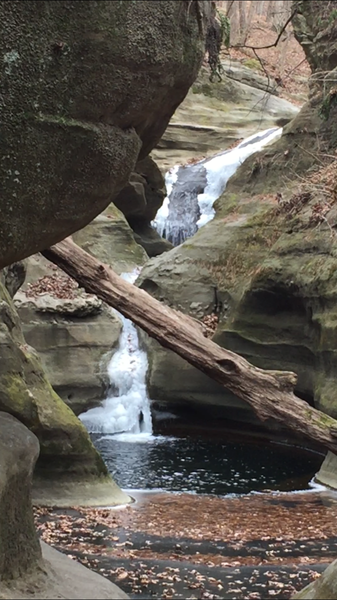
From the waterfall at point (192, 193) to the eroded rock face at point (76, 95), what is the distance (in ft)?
59.4

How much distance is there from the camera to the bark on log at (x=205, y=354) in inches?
374

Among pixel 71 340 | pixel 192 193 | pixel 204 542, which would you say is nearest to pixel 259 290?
pixel 71 340

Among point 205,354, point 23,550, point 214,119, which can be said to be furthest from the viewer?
point 214,119

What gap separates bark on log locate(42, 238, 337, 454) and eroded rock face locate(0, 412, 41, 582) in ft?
16.1

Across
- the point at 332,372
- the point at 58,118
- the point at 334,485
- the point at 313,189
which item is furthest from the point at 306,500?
the point at 58,118

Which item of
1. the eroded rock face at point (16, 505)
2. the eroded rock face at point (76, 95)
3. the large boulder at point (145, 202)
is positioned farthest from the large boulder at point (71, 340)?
the eroded rock face at point (76, 95)

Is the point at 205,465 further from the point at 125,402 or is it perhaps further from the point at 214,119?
the point at 214,119

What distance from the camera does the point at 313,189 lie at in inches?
499

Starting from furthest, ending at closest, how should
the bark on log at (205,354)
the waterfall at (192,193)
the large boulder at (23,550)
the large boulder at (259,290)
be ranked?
the waterfall at (192,193)
the large boulder at (259,290)
the bark on log at (205,354)
the large boulder at (23,550)

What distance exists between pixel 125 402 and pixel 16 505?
418 inches

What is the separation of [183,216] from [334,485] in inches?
551

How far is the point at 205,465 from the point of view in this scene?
41.4 ft

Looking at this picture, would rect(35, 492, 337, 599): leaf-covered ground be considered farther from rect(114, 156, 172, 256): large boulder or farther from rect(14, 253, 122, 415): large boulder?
rect(114, 156, 172, 256): large boulder

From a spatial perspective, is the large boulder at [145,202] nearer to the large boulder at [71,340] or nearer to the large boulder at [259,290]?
the large boulder at [259,290]
